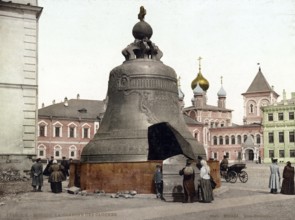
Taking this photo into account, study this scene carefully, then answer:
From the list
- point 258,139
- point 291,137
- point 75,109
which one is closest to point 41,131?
point 75,109

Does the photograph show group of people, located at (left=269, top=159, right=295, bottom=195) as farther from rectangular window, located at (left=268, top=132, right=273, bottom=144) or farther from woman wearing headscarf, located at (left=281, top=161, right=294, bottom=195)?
rectangular window, located at (left=268, top=132, right=273, bottom=144)

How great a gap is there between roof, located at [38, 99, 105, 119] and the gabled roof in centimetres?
3164

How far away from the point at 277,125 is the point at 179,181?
51383 mm

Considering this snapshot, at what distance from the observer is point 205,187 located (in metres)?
10.8

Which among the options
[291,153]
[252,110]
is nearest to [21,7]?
[291,153]

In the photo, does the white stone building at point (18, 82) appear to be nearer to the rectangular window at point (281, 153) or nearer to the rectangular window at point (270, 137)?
the rectangular window at point (281, 153)

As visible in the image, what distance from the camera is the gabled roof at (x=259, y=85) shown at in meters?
80.2

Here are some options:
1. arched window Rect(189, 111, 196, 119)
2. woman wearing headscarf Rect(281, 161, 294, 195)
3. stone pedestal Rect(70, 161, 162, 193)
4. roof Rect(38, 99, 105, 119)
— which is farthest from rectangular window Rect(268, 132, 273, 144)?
stone pedestal Rect(70, 161, 162, 193)

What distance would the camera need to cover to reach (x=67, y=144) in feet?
186

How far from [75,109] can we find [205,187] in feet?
162

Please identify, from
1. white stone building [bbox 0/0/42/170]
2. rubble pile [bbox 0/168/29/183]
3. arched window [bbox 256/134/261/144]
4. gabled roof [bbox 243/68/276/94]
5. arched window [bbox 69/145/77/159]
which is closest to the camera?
rubble pile [bbox 0/168/29/183]

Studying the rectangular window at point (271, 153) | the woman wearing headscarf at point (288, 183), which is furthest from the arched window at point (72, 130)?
the woman wearing headscarf at point (288, 183)

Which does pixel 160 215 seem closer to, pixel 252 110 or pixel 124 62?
pixel 124 62

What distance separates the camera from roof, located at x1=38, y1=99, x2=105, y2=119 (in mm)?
56156
